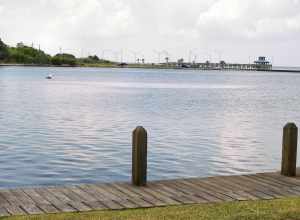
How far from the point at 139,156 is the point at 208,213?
327 centimetres

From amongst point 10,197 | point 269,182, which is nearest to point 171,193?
point 269,182

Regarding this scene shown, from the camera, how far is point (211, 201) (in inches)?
469

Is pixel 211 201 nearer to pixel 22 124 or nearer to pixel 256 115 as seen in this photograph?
pixel 22 124

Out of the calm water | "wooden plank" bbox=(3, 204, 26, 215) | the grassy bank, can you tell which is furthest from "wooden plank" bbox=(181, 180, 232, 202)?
the calm water

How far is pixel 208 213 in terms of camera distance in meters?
10.6

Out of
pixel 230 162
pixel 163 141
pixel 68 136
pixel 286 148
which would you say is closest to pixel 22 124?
pixel 68 136

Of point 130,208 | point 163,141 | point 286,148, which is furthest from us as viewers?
point 163,141

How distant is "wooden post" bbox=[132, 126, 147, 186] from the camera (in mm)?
13367

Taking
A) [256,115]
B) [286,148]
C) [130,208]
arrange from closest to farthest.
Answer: [130,208] < [286,148] < [256,115]

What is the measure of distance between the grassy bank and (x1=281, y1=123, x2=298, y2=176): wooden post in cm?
340

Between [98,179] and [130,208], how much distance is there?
960 centimetres

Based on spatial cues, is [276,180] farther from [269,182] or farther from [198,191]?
[198,191]

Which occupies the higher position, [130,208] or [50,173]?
[130,208]

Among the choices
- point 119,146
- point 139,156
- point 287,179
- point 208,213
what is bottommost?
point 119,146
